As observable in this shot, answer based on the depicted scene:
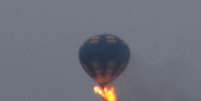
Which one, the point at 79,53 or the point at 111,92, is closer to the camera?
the point at 111,92

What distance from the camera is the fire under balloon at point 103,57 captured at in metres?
42.4

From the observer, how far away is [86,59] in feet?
141

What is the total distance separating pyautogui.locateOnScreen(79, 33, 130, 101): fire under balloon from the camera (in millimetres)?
42438

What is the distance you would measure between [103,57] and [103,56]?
0.10 meters

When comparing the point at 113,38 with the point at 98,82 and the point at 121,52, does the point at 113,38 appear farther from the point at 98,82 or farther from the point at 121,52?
the point at 98,82

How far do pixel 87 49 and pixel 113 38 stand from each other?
2.98 meters

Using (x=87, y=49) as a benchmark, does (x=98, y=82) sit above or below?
below

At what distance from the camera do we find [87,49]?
141ft

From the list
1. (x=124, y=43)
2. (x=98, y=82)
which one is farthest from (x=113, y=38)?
(x=98, y=82)

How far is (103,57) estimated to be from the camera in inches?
1686

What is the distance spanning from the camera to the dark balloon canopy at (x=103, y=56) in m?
42.5

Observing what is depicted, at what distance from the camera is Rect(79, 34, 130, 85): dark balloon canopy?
42.5 meters

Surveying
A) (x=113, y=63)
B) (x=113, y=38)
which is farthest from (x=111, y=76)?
(x=113, y=38)

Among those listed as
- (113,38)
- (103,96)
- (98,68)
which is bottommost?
(103,96)
